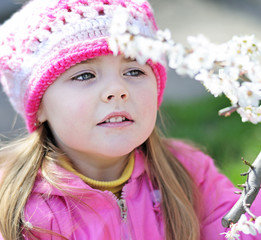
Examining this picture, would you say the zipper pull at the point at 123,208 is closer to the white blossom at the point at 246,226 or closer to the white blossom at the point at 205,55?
the white blossom at the point at 246,226

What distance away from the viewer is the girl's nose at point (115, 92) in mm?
1501

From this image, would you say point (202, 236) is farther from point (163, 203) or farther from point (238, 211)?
point (238, 211)

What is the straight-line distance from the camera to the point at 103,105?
1.52 m

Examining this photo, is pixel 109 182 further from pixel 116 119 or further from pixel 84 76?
pixel 84 76

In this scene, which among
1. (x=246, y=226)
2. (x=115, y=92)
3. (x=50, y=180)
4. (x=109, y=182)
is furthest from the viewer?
(x=109, y=182)

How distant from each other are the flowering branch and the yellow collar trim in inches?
23.9

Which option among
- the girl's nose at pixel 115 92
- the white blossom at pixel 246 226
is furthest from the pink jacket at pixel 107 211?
the white blossom at pixel 246 226

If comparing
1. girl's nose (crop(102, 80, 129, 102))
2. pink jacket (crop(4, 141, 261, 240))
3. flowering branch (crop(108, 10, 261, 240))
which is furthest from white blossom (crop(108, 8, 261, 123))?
pink jacket (crop(4, 141, 261, 240))

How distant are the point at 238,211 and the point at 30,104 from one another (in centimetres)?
80

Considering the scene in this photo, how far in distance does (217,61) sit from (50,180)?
805 mm

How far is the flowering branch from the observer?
3.07 ft

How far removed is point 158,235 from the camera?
1.70m

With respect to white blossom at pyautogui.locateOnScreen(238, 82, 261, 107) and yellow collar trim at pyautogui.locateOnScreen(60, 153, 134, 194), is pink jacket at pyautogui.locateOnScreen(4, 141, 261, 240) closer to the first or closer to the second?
yellow collar trim at pyautogui.locateOnScreen(60, 153, 134, 194)

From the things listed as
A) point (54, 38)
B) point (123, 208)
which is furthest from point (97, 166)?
point (54, 38)
